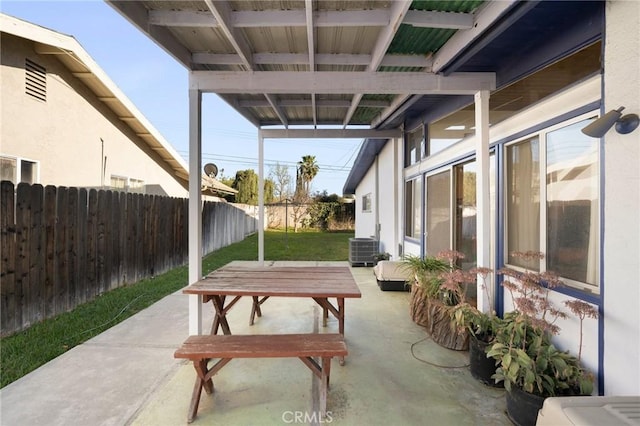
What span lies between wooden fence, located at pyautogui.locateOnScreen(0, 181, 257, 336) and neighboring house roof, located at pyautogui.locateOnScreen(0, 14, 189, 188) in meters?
2.76

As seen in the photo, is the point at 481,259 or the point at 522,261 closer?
the point at 522,261

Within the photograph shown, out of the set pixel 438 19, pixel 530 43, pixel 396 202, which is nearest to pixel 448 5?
pixel 438 19

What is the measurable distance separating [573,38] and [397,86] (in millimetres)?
1497

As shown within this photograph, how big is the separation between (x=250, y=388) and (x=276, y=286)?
0.86 meters

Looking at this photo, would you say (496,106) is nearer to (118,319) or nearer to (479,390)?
(479,390)

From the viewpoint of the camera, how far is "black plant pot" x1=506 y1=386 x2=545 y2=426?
2.00 meters

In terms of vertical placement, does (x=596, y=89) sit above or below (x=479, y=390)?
above

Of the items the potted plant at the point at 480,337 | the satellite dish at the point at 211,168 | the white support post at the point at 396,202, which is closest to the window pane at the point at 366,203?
the white support post at the point at 396,202

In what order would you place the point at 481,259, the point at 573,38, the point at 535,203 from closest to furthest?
the point at 573,38
the point at 535,203
the point at 481,259

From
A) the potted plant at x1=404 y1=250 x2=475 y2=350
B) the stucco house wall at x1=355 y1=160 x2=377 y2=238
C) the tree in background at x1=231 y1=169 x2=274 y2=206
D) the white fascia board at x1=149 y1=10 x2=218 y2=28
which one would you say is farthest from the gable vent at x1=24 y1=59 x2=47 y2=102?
the tree in background at x1=231 y1=169 x2=274 y2=206

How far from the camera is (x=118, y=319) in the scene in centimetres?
403

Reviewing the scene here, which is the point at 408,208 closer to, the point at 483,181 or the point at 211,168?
the point at 483,181

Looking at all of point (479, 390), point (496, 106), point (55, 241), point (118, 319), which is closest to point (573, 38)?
point (496, 106)

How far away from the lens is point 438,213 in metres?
5.12
